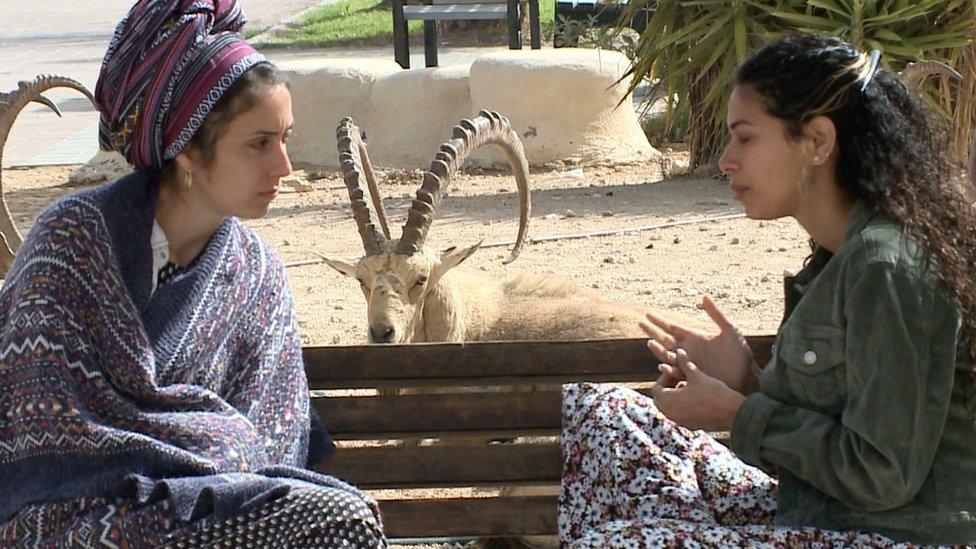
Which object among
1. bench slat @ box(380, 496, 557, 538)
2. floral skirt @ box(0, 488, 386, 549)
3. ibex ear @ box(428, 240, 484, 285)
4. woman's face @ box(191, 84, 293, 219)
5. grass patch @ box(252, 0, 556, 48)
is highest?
woman's face @ box(191, 84, 293, 219)

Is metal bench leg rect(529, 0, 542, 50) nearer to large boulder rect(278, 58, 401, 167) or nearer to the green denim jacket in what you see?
large boulder rect(278, 58, 401, 167)

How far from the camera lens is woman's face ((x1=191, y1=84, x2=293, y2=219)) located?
321 centimetres

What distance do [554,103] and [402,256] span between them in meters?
7.69

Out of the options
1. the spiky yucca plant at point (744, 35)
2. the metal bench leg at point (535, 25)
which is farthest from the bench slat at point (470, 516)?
the metal bench leg at point (535, 25)

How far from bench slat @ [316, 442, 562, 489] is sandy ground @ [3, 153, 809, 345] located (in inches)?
146

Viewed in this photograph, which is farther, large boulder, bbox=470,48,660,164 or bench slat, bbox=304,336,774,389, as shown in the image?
large boulder, bbox=470,48,660,164

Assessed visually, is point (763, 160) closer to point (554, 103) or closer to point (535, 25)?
point (554, 103)

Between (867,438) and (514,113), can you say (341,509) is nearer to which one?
(867,438)

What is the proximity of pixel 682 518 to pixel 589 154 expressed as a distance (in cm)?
1096

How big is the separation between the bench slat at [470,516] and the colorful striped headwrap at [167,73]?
4.10ft

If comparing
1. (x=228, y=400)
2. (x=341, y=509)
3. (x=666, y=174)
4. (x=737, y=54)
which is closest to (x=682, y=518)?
(x=341, y=509)

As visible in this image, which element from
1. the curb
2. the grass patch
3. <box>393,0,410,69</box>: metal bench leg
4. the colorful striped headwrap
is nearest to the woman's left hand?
the colorful striped headwrap

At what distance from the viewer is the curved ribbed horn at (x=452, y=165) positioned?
21.4 ft

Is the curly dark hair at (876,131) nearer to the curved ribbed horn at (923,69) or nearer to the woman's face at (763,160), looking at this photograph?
the woman's face at (763,160)
